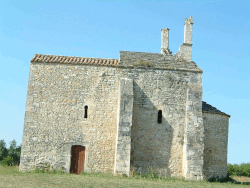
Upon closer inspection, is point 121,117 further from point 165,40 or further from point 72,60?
point 165,40

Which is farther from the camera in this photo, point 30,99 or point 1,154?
point 1,154

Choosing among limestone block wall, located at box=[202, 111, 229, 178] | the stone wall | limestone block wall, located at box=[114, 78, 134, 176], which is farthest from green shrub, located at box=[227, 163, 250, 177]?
limestone block wall, located at box=[114, 78, 134, 176]

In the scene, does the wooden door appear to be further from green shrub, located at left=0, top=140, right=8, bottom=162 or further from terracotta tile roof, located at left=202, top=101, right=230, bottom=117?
green shrub, located at left=0, top=140, right=8, bottom=162

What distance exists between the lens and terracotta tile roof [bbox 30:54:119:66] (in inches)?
585

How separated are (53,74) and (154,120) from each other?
5.82 m

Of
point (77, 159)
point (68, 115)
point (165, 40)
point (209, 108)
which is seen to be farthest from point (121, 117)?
point (165, 40)

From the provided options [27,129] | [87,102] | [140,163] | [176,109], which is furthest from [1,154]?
[176,109]

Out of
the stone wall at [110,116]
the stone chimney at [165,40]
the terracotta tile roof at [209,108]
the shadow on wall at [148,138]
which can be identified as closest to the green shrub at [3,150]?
the stone wall at [110,116]

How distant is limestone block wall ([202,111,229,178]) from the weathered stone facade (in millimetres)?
51

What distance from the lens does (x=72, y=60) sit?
49.6 ft

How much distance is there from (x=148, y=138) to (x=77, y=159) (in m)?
3.75

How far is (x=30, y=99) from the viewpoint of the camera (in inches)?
571

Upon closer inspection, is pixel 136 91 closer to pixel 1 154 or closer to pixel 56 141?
pixel 56 141

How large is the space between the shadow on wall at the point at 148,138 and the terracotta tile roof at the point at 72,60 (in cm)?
193
